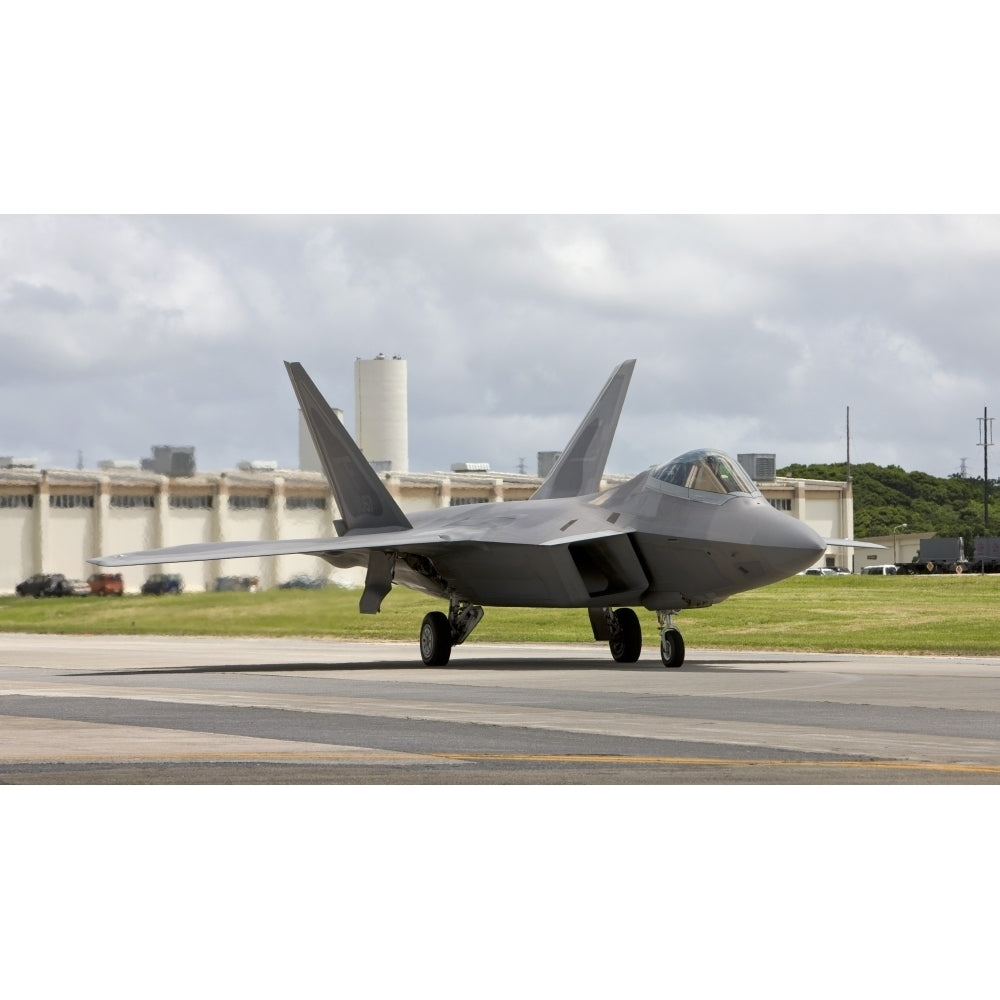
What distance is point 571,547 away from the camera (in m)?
24.3

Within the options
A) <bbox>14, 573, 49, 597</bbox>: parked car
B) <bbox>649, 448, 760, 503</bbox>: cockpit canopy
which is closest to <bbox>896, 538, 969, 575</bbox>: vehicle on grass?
<bbox>14, 573, 49, 597</bbox>: parked car

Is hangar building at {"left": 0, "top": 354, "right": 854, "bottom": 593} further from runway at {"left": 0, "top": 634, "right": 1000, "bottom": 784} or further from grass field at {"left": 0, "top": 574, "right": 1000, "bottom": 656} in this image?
runway at {"left": 0, "top": 634, "right": 1000, "bottom": 784}

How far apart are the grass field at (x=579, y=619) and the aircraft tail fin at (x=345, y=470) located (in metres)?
1.92

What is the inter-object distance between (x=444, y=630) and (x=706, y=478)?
5828mm

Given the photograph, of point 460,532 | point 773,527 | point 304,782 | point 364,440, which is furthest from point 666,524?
point 364,440

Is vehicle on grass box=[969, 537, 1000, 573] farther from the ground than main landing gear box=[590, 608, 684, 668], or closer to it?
farther from the ground

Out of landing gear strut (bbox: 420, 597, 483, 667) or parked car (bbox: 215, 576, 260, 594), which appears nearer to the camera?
landing gear strut (bbox: 420, 597, 483, 667)

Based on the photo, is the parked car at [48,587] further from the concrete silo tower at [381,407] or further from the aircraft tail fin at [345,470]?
the concrete silo tower at [381,407]

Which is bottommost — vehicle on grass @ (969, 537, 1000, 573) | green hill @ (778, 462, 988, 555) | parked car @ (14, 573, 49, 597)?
parked car @ (14, 573, 49, 597)

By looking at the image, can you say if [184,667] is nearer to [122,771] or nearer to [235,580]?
[235,580]

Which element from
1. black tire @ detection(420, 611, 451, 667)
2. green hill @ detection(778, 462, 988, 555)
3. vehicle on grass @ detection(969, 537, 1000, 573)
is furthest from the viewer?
green hill @ detection(778, 462, 988, 555)

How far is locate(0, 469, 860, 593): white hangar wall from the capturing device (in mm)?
31281

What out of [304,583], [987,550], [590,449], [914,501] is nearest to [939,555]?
[987,550]

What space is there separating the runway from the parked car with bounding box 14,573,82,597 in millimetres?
12014
